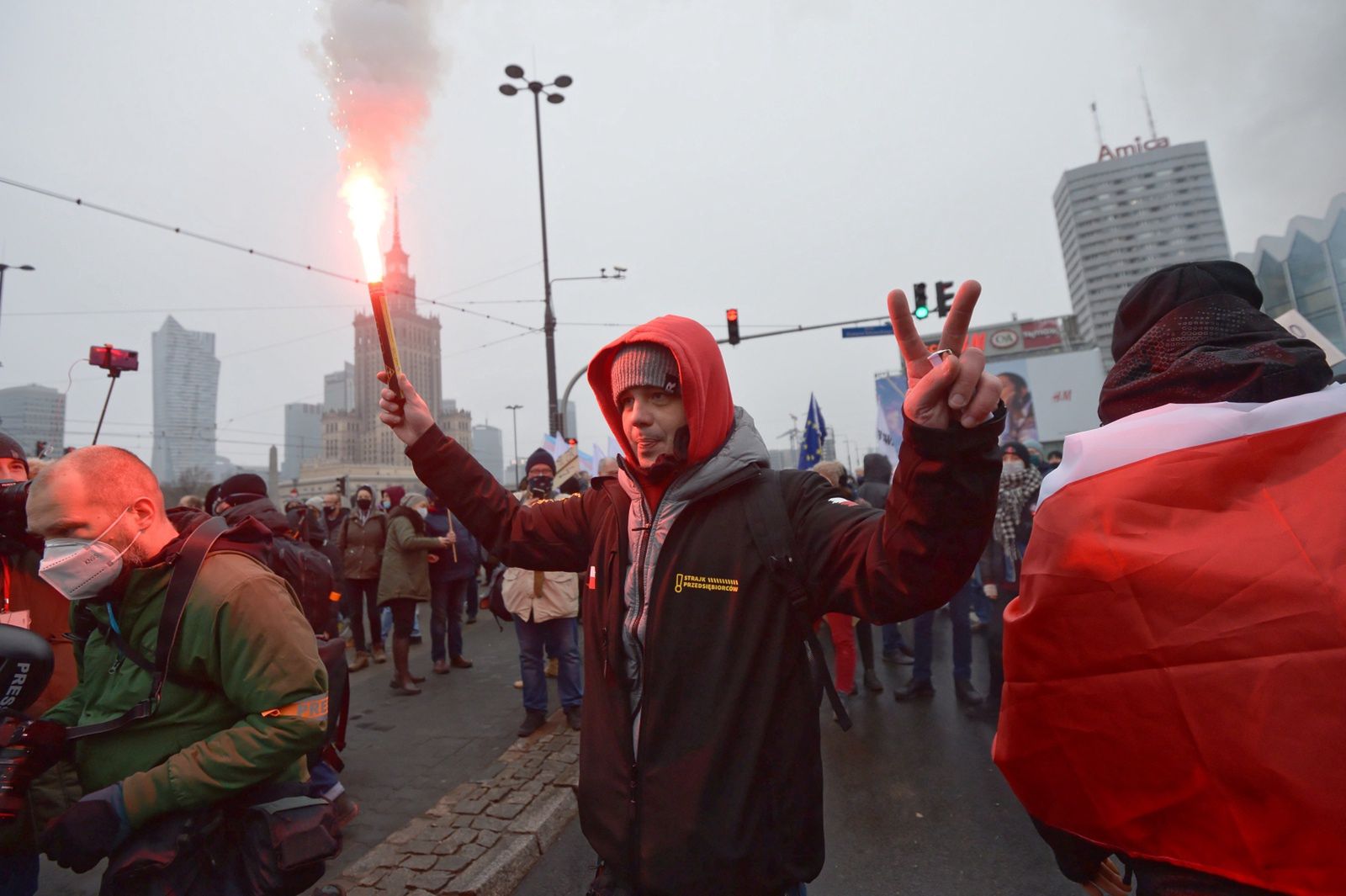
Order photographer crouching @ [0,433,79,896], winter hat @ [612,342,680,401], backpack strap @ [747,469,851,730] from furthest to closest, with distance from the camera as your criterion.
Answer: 1. photographer crouching @ [0,433,79,896]
2. winter hat @ [612,342,680,401]
3. backpack strap @ [747,469,851,730]

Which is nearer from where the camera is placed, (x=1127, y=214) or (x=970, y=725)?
(x=970, y=725)

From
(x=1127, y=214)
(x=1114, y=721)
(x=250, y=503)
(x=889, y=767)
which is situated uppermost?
(x=1127, y=214)

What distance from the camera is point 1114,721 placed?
129cm

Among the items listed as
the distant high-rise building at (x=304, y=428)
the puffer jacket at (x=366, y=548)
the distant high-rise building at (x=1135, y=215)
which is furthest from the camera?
the distant high-rise building at (x=1135, y=215)

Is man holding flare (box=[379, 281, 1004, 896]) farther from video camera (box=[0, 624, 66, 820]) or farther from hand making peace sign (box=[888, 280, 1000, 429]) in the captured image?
video camera (box=[0, 624, 66, 820])

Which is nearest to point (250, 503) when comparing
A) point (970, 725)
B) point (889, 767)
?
point (889, 767)

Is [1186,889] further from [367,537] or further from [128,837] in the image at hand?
[367,537]

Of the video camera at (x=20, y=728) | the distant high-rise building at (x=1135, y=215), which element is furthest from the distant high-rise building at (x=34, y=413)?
the distant high-rise building at (x=1135, y=215)

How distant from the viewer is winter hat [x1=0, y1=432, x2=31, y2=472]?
327 cm

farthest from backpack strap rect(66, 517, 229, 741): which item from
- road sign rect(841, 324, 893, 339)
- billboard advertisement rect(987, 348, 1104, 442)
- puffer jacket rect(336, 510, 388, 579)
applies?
billboard advertisement rect(987, 348, 1104, 442)

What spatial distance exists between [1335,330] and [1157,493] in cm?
3292

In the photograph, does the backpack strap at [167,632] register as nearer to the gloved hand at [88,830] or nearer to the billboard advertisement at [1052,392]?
the gloved hand at [88,830]

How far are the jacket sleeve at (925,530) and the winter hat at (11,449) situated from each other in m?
3.89

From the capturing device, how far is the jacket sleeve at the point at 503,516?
2.37 m
